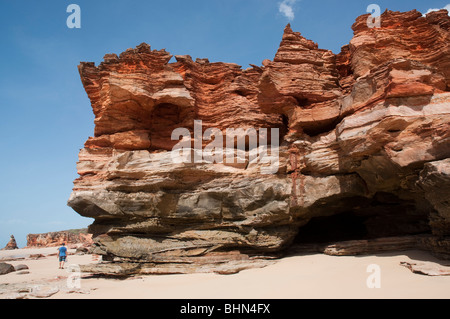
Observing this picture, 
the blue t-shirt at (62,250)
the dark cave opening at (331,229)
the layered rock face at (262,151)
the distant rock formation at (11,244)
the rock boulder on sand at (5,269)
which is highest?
the layered rock face at (262,151)

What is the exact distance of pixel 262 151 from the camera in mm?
11344

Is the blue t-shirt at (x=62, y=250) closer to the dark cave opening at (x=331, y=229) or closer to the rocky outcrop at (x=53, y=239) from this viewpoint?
the dark cave opening at (x=331, y=229)

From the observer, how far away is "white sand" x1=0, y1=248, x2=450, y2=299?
227 inches

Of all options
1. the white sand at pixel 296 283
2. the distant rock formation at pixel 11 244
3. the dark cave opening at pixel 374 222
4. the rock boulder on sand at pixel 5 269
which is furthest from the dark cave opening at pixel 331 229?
the distant rock formation at pixel 11 244

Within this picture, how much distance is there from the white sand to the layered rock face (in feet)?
4.71

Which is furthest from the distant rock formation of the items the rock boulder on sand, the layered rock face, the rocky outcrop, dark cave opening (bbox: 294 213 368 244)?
dark cave opening (bbox: 294 213 368 244)

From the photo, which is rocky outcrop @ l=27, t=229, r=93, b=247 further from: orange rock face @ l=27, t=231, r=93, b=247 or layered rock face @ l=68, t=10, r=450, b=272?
layered rock face @ l=68, t=10, r=450, b=272

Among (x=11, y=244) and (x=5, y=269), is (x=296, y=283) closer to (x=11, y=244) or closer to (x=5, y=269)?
(x=5, y=269)

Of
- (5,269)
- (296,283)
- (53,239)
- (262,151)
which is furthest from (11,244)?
(296,283)

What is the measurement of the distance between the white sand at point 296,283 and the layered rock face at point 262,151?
56.5 inches

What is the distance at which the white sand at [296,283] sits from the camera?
577cm

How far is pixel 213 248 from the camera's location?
10617 mm

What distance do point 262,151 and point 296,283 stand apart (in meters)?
5.56

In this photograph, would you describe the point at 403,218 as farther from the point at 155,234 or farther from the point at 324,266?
the point at 155,234
